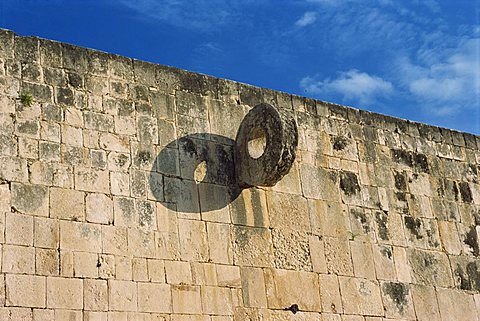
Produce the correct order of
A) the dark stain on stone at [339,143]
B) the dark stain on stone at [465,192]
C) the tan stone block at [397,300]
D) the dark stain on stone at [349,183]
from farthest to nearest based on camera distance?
1. the dark stain on stone at [465,192]
2. the dark stain on stone at [339,143]
3. the dark stain on stone at [349,183]
4. the tan stone block at [397,300]

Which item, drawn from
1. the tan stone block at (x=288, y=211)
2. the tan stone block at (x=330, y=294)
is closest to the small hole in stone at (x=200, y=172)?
the tan stone block at (x=288, y=211)

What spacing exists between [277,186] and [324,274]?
49.2 inches

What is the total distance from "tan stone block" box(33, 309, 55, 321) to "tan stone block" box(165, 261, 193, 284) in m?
1.44

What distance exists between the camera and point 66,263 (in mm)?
8836

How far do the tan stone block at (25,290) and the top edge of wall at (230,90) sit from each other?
2524 millimetres

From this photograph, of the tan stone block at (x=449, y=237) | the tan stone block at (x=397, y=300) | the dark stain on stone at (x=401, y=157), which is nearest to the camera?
the tan stone block at (x=397, y=300)

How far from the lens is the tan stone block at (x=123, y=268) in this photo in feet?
29.9

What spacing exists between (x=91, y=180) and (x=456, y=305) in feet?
17.9

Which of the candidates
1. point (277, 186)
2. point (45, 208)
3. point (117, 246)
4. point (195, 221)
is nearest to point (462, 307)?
point (277, 186)

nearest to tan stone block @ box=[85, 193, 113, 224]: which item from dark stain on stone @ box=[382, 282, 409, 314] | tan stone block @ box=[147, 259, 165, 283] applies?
tan stone block @ box=[147, 259, 165, 283]

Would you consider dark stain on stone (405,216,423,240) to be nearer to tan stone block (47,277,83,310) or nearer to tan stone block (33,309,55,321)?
tan stone block (47,277,83,310)

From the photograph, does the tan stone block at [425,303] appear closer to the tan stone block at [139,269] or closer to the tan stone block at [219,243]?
the tan stone block at [219,243]

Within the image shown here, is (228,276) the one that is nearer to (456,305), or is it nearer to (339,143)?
(339,143)

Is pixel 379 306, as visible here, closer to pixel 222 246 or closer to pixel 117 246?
pixel 222 246
